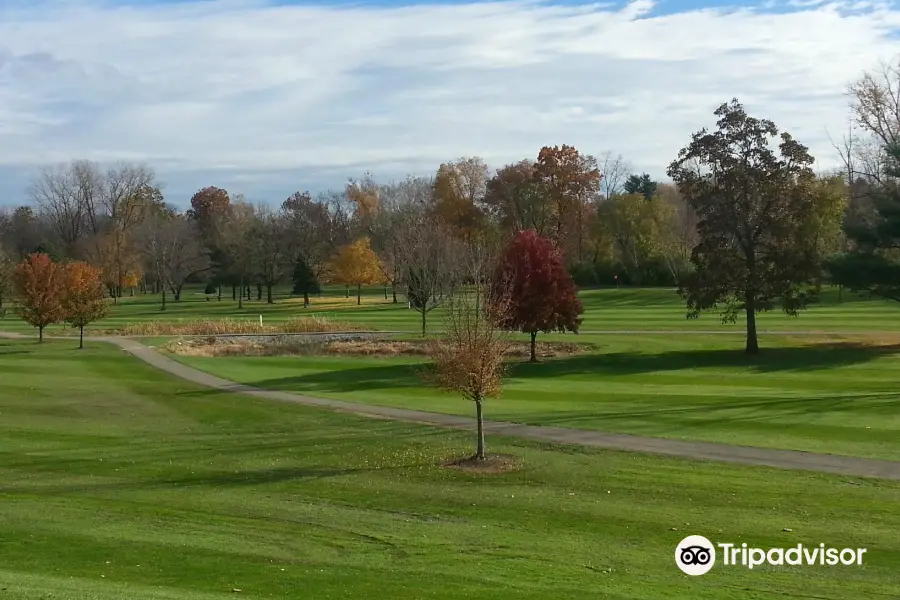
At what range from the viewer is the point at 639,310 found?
242 feet

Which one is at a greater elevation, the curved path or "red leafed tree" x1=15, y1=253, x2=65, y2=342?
"red leafed tree" x1=15, y1=253, x2=65, y2=342

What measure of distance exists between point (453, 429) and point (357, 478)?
598 cm

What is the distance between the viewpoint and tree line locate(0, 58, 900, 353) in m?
44.4

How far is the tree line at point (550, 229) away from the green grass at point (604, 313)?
2.71 meters

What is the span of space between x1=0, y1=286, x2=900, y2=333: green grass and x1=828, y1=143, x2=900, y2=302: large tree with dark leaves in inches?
308

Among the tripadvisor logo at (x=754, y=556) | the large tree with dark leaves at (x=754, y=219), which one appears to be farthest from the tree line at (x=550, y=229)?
the tripadvisor logo at (x=754, y=556)

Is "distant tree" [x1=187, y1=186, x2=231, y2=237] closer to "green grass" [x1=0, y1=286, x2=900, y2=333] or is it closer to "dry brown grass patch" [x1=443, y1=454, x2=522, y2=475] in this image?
"green grass" [x1=0, y1=286, x2=900, y2=333]

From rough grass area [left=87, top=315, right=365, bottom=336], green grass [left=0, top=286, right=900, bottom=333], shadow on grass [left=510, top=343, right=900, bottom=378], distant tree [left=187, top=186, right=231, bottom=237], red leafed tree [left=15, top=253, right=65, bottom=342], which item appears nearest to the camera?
shadow on grass [left=510, top=343, right=900, bottom=378]

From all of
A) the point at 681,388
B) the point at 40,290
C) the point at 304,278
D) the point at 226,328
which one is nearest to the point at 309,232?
the point at 304,278

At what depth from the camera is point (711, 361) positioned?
42.5 meters

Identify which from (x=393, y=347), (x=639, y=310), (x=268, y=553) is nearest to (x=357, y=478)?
(x=268, y=553)

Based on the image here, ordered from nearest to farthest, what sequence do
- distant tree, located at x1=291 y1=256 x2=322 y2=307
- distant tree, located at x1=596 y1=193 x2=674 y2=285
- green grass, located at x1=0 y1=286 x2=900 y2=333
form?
green grass, located at x1=0 y1=286 x2=900 y2=333, distant tree, located at x1=291 y1=256 x2=322 y2=307, distant tree, located at x1=596 y1=193 x2=674 y2=285

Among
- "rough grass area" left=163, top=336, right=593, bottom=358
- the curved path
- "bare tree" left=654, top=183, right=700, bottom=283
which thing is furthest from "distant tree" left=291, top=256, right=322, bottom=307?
the curved path

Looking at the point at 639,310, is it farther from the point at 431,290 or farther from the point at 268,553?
the point at 268,553
